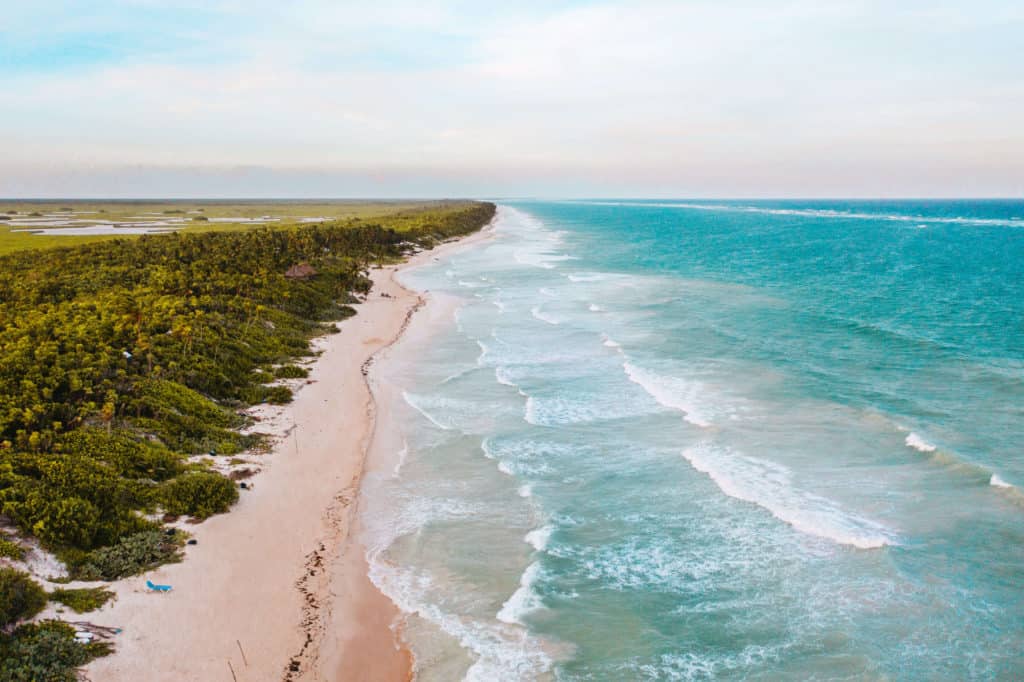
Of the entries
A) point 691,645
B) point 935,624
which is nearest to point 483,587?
point 691,645

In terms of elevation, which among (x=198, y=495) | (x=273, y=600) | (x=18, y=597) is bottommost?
(x=273, y=600)

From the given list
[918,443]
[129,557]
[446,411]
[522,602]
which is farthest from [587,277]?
[129,557]

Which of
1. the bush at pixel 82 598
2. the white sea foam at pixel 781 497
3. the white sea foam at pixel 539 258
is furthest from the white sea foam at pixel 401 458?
the white sea foam at pixel 539 258

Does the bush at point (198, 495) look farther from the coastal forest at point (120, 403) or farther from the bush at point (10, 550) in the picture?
the bush at point (10, 550)

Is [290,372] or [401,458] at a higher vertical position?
[290,372]

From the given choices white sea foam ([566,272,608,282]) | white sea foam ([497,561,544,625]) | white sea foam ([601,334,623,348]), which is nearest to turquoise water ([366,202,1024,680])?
white sea foam ([497,561,544,625])

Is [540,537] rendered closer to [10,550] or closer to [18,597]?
[18,597]
